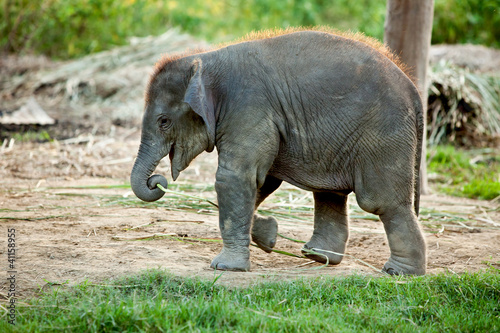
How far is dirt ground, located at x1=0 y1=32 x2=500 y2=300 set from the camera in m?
4.57

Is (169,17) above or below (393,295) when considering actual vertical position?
above

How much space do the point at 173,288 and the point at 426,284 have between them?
1737 mm

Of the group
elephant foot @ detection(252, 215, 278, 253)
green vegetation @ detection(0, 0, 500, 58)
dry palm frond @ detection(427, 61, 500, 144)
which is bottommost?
elephant foot @ detection(252, 215, 278, 253)

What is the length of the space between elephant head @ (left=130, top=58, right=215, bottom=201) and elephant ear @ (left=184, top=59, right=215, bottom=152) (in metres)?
0.09

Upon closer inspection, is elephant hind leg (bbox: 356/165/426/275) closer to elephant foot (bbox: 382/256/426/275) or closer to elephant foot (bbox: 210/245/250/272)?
elephant foot (bbox: 382/256/426/275)

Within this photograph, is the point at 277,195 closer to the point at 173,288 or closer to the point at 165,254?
the point at 165,254

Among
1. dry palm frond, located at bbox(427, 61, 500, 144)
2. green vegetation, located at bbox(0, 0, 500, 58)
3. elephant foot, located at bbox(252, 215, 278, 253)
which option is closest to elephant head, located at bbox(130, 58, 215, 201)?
elephant foot, located at bbox(252, 215, 278, 253)

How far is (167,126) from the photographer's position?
4996 mm

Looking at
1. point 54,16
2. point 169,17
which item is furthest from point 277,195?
point 169,17

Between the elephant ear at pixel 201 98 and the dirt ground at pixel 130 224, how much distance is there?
1.10 m

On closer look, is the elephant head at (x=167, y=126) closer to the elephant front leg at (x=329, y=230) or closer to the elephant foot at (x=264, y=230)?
the elephant foot at (x=264, y=230)

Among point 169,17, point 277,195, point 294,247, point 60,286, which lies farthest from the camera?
point 169,17

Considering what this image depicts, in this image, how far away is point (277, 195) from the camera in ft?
24.4

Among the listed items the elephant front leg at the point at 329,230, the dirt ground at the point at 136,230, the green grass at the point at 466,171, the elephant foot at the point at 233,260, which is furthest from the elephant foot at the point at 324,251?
the green grass at the point at 466,171
